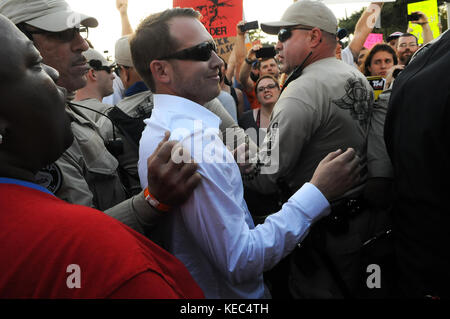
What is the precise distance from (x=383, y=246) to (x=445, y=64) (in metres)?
1.18

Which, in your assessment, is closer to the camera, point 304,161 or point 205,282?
point 205,282

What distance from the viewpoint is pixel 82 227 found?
0.71 m

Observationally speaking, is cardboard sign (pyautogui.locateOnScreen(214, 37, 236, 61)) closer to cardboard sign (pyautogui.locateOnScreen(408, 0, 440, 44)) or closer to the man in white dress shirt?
the man in white dress shirt

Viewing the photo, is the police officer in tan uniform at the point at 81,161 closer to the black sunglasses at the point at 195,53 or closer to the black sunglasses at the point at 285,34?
the black sunglasses at the point at 195,53

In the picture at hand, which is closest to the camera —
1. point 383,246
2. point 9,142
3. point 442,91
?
point 9,142

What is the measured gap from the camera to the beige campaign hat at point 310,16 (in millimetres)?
2590

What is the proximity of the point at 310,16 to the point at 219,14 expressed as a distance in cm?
270

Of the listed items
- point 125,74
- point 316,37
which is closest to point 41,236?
point 316,37

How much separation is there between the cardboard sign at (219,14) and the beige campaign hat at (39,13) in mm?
3303

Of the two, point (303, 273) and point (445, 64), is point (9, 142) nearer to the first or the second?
point (445, 64)

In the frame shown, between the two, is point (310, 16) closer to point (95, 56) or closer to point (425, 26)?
point (95, 56)

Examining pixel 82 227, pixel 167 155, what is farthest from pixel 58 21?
pixel 82 227
